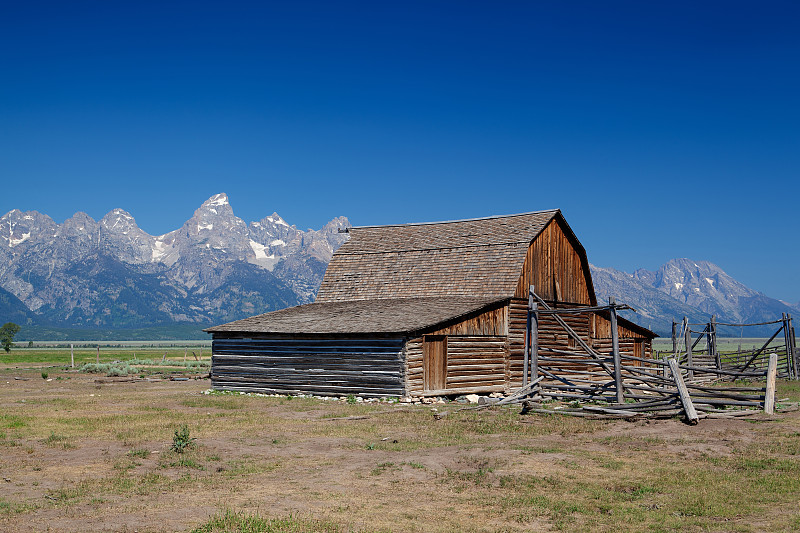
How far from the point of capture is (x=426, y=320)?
29.0m

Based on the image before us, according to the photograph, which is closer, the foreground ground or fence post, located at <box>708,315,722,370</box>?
the foreground ground

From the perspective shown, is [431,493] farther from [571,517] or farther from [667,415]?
[667,415]

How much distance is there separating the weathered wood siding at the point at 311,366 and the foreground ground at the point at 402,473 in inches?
199

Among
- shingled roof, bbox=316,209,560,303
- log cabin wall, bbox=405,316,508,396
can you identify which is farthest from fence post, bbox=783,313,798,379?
log cabin wall, bbox=405,316,508,396

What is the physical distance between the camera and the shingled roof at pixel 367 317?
28.9 meters

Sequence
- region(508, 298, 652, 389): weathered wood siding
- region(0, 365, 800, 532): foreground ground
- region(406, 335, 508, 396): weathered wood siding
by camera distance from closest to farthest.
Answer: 1. region(0, 365, 800, 532): foreground ground
2. region(406, 335, 508, 396): weathered wood siding
3. region(508, 298, 652, 389): weathered wood siding

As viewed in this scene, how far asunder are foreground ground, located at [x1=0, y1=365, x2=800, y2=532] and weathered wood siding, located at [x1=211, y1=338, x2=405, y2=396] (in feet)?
16.6

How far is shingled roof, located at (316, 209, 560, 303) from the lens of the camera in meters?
34.8

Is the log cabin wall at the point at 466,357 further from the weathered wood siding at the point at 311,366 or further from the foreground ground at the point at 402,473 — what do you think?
the foreground ground at the point at 402,473

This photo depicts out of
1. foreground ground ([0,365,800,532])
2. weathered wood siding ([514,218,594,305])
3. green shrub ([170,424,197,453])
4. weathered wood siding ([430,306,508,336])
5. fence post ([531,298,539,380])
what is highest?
weathered wood siding ([514,218,594,305])

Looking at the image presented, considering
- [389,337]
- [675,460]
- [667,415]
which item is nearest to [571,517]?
[675,460]

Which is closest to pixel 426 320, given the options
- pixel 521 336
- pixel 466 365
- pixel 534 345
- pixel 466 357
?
pixel 466 357

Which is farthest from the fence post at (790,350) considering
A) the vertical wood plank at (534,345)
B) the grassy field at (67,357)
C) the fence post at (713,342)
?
the grassy field at (67,357)

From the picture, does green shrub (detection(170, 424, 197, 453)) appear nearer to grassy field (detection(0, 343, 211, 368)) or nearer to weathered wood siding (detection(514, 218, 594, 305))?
weathered wood siding (detection(514, 218, 594, 305))
